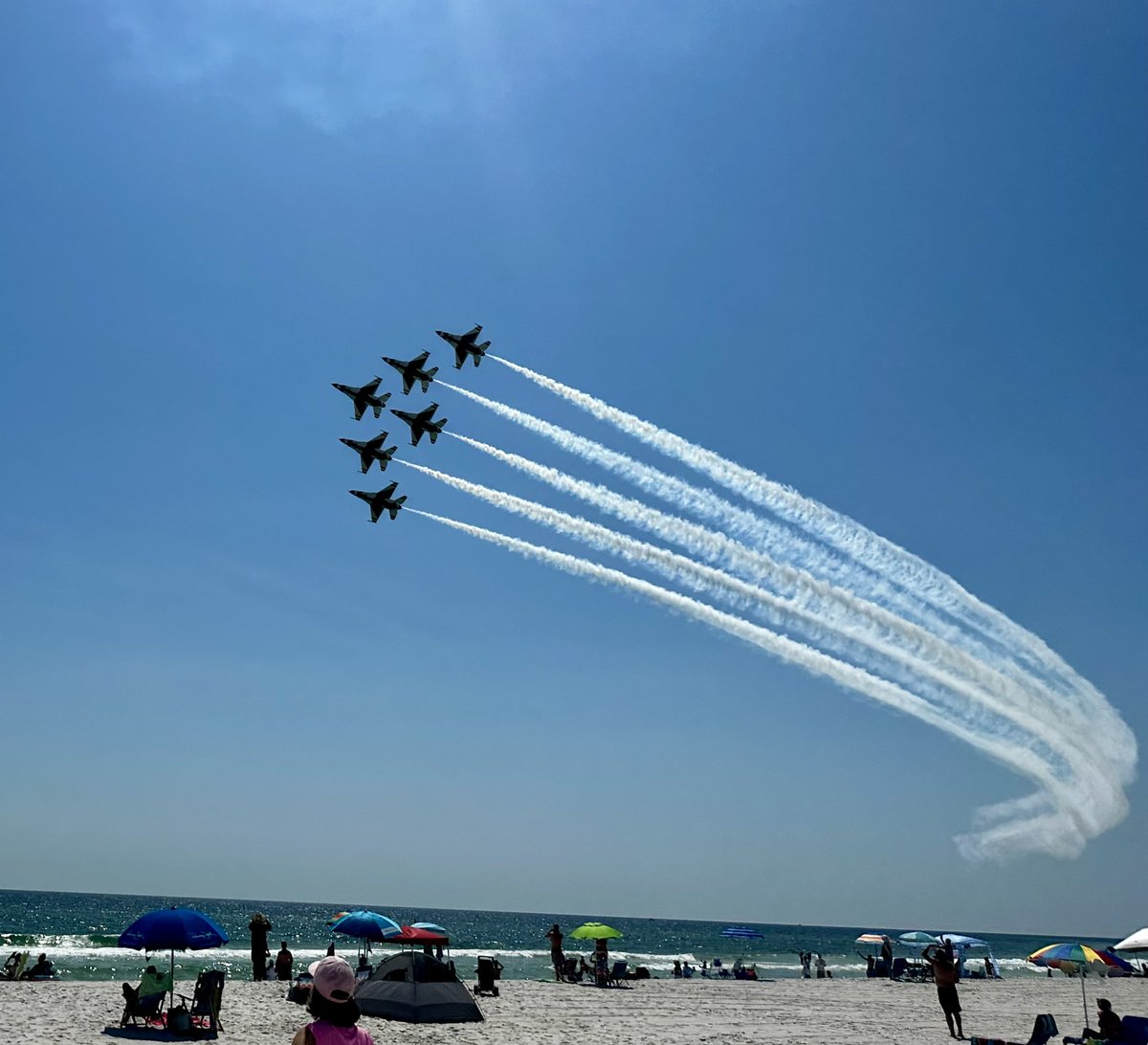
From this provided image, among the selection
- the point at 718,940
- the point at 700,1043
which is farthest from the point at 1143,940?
the point at 718,940

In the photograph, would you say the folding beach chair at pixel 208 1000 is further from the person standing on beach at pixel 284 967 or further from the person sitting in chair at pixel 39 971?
the person sitting in chair at pixel 39 971

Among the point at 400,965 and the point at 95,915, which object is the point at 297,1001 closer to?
the point at 400,965

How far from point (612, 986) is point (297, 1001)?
41.4ft

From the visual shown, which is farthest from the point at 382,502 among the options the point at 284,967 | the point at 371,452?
the point at 284,967

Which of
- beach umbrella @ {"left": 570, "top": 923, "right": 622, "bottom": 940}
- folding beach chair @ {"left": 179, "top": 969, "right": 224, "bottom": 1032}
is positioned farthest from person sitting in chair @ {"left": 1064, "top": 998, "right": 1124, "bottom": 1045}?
beach umbrella @ {"left": 570, "top": 923, "right": 622, "bottom": 940}

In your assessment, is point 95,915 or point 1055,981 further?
point 95,915

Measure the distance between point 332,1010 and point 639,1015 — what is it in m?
22.2

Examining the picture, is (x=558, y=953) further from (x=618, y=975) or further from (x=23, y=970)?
(x=23, y=970)

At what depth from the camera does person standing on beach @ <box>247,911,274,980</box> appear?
29.1m

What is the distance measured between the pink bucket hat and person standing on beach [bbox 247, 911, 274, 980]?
2608 centimetres

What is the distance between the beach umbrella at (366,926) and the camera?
2572 centimetres

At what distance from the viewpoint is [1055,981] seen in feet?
151

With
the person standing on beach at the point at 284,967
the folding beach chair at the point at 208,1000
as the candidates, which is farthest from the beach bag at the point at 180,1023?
the person standing on beach at the point at 284,967

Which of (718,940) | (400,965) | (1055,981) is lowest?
(718,940)
